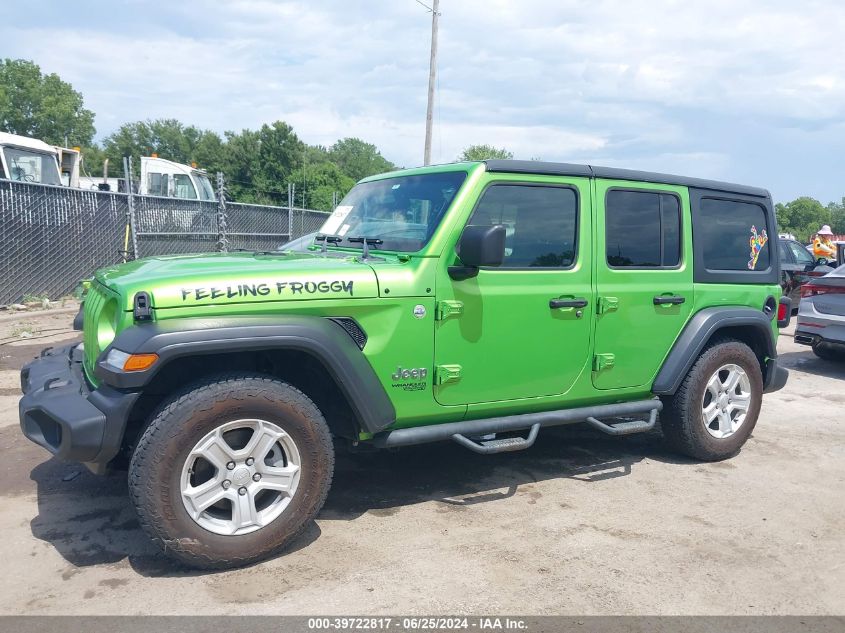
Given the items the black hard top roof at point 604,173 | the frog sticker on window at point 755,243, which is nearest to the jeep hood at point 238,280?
the black hard top roof at point 604,173

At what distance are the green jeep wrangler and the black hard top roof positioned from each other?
0.06 feet

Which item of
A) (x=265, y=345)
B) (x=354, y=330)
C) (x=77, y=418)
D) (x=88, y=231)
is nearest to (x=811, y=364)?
(x=354, y=330)

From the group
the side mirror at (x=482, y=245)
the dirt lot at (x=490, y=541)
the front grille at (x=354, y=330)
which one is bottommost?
the dirt lot at (x=490, y=541)

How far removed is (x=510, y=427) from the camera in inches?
155

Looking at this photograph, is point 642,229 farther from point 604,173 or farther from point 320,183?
point 320,183

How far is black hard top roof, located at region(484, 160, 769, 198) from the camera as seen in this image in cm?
394

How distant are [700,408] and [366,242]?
8.53 ft

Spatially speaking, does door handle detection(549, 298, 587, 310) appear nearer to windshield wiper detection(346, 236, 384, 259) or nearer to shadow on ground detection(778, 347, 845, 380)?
windshield wiper detection(346, 236, 384, 259)

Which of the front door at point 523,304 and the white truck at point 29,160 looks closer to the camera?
the front door at point 523,304

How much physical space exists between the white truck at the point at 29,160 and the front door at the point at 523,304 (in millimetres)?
12166

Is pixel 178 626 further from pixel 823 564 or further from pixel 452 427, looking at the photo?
pixel 823 564

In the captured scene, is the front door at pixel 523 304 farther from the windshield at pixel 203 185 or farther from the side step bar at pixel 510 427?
the windshield at pixel 203 185

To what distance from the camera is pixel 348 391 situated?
3334mm

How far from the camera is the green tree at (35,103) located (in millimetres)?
60656
